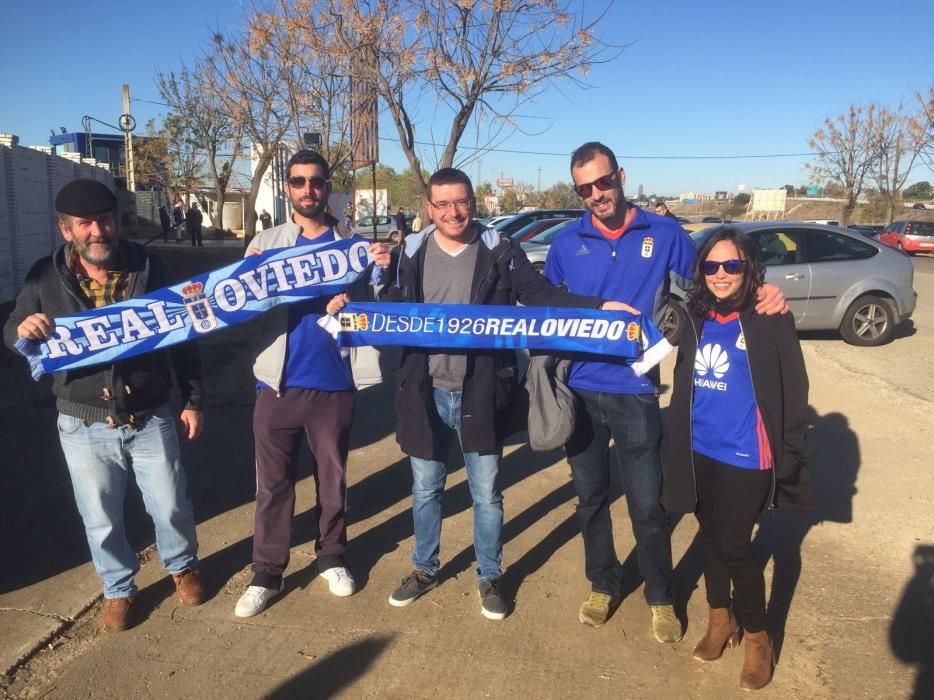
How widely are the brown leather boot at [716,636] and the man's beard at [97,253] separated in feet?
10.3

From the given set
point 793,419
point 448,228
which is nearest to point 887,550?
point 793,419

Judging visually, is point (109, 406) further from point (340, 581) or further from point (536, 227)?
point (536, 227)

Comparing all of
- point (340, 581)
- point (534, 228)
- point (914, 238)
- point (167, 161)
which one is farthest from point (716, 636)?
point (167, 161)

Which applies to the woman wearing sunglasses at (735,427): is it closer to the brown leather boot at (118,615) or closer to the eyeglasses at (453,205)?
the eyeglasses at (453,205)

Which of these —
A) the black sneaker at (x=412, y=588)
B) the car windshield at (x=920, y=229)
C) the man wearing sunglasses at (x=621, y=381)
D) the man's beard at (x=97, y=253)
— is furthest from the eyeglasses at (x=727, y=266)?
the car windshield at (x=920, y=229)

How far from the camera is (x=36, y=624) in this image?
3398 mm

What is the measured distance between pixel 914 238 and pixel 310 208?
37.0m

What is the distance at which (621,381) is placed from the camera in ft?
10.8

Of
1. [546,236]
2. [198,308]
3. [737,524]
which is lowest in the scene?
[737,524]

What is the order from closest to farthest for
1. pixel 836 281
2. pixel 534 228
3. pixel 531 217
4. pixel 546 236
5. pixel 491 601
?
1. pixel 491 601
2. pixel 836 281
3. pixel 546 236
4. pixel 534 228
5. pixel 531 217

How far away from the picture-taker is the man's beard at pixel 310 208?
3545 millimetres

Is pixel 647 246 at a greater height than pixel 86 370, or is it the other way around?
pixel 647 246

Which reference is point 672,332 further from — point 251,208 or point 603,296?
point 251,208

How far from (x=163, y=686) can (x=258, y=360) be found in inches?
58.4
